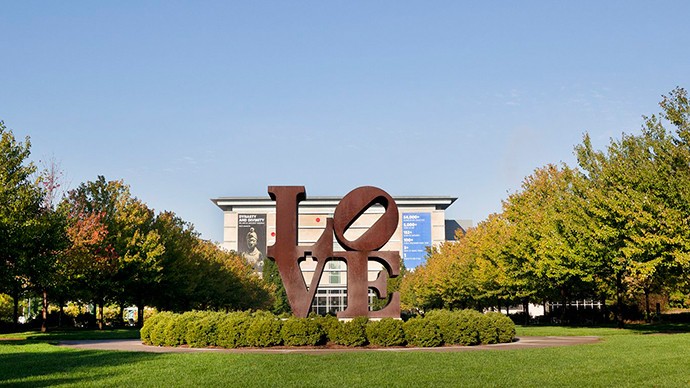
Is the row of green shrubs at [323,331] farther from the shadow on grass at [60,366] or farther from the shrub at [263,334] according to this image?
the shadow on grass at [60,366]

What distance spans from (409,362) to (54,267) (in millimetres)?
20019

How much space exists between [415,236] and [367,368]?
432ft

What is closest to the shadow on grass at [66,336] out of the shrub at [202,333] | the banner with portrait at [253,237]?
the shrub at [202,333]

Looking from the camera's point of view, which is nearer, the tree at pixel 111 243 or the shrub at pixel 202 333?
the shrub at pixel 202 333

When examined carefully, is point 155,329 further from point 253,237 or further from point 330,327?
point 253,237

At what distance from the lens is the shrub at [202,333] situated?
917 inches

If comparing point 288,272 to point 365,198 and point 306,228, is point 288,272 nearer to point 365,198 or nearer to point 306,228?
point 365,198

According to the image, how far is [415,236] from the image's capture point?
146 meters

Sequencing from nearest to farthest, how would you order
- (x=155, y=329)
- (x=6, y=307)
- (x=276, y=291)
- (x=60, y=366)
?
(x=60, y=366)
(x=155, y=329)
(x=6, y=307)
(x=276, y=291)

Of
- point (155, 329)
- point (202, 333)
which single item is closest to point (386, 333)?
point (202, 333)

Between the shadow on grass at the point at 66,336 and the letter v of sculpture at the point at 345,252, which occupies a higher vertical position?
the letter v of sculpture at the point at 345,252

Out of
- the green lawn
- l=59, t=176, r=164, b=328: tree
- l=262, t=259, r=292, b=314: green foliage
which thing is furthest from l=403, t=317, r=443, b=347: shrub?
l=262, t=259, r=292, b=314: green foliage

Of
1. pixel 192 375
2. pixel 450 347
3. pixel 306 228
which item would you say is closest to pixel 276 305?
pixel 306 228

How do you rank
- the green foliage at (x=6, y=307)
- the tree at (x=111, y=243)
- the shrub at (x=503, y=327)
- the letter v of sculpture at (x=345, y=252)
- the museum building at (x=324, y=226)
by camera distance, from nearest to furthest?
the shrub at (x=503, y=327), the letter v of sculpture at (x=345, y=252), the tree at (x=111, y=243), the green foliage at (x=6, y=307), the museum building at (x=324, y=226)
